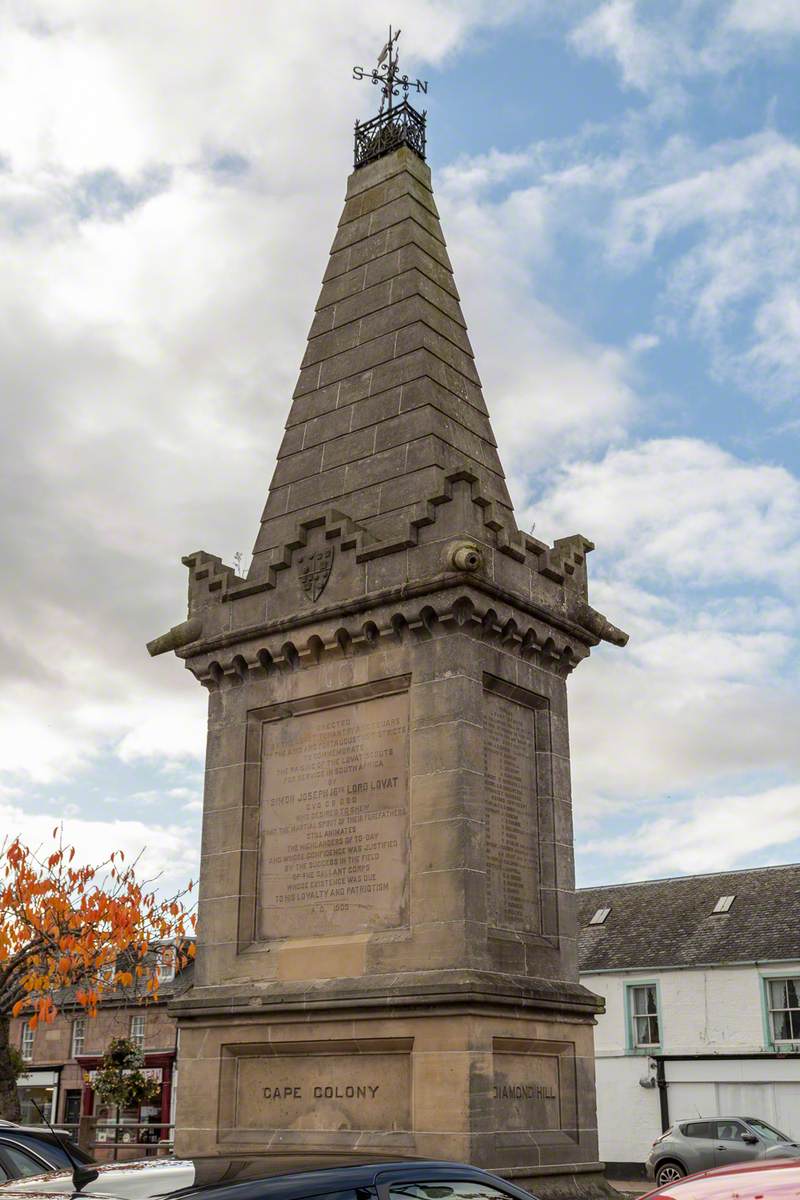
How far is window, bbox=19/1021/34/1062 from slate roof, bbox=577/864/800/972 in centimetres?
2967

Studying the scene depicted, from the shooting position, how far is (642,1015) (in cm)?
4031

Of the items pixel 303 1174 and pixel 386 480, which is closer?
pixel 303 1174

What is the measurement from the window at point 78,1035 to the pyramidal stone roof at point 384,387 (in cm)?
4896

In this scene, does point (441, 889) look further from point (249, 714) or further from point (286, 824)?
point (249, 714)

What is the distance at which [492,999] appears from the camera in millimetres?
11133

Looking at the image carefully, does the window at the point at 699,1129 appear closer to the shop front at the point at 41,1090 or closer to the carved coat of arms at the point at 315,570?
the carved coat of arms at the point at 315,570

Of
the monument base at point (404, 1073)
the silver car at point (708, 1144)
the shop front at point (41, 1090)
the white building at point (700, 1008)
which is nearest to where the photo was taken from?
the monument base at point (404, 1073)

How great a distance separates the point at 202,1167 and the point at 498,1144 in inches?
242

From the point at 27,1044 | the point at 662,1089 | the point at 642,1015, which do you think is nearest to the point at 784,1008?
the point at 662,1089

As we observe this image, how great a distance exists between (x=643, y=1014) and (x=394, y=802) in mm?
31216

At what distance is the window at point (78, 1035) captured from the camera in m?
57.4

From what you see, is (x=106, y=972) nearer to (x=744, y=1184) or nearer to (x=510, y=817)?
(x=510, y=817)

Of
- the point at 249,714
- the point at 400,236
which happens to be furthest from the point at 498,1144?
the point at 400,236

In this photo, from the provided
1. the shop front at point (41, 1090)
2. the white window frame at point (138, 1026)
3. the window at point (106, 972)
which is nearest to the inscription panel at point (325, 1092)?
the window at point (106, 972)
